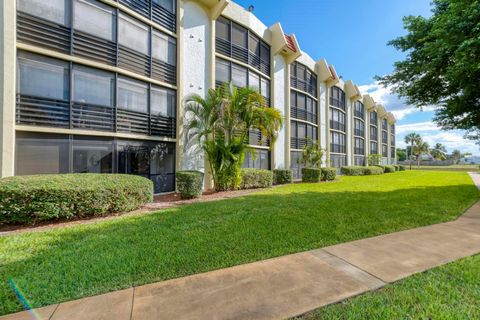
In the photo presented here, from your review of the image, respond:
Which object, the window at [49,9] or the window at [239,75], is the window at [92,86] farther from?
the window at [239,75]

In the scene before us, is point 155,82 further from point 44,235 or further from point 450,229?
point 450,229

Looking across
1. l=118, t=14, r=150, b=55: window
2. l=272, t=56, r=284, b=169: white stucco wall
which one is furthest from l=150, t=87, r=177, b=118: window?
l=272, t=56, r=284, b=169: white stucco wall

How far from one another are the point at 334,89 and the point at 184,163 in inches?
851

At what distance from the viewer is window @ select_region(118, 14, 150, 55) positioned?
30.5 ft

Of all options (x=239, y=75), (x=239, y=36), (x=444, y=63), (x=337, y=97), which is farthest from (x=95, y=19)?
(x=337, y=97)

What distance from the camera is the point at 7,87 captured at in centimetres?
673

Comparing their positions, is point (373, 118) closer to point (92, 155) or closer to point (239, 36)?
point (239, 36)

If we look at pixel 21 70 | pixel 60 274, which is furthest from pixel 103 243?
pixel 21 70

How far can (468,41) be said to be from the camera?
22.4 ft

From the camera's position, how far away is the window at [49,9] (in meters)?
7.22

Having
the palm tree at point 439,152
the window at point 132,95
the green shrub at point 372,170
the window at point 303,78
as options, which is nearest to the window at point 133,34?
the window at point 132,95

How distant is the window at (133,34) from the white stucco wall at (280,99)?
980 cm

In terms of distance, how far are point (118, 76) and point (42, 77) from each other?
95.3 inches

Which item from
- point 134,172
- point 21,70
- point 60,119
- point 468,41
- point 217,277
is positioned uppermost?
point 468,41
